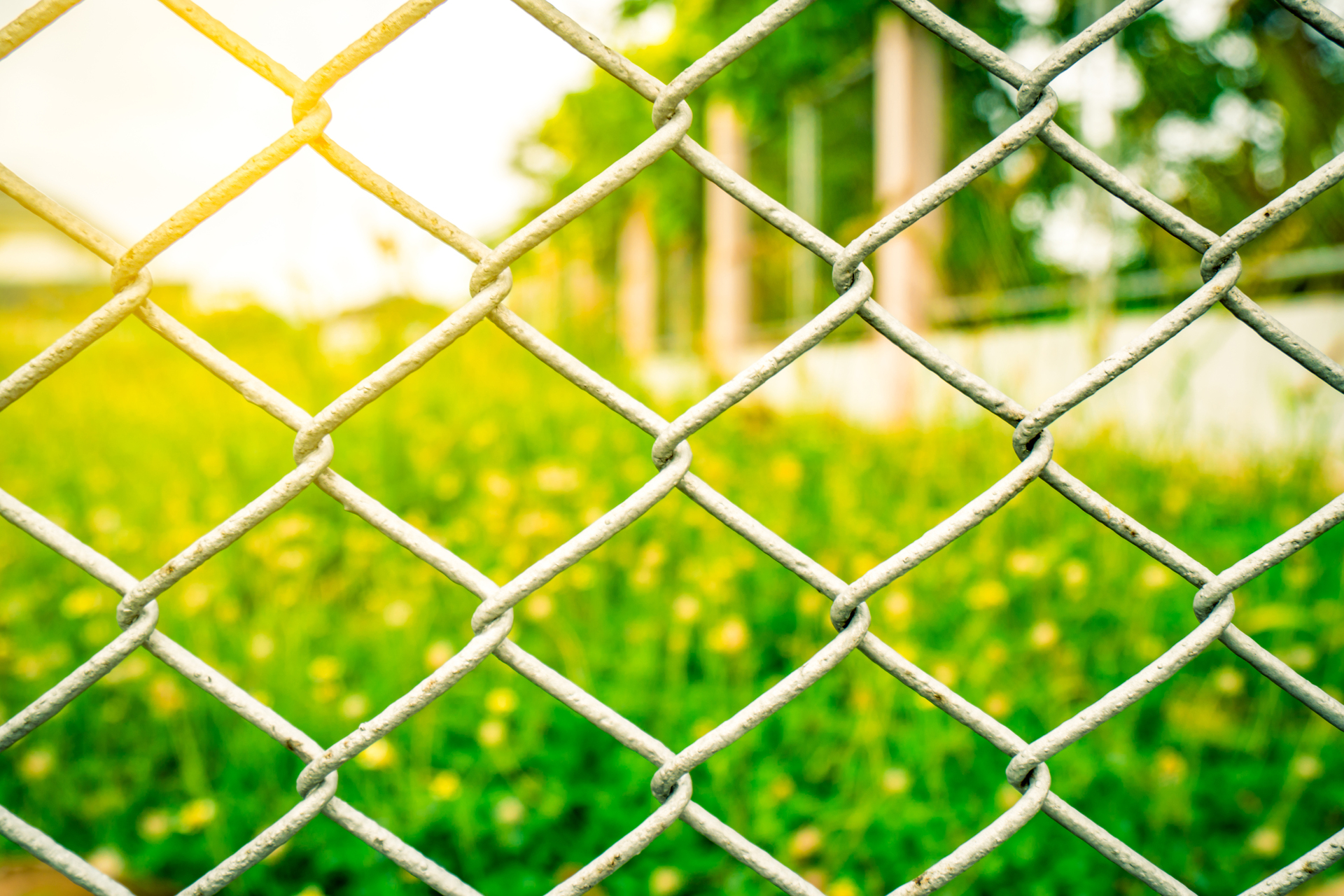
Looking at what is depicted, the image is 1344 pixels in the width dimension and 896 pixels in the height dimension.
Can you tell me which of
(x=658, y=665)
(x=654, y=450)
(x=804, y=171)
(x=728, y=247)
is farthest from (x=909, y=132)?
(x=654, y=450)

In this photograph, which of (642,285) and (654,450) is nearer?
(654,450)

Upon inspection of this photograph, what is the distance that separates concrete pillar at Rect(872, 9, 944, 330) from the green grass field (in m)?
2.07

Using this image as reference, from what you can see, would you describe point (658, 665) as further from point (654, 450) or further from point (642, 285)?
point (642, 285)

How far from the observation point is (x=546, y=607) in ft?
5.31

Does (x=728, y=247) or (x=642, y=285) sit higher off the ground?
(x=642, y=285)

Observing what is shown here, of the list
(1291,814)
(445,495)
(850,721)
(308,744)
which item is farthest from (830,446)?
(308,744)

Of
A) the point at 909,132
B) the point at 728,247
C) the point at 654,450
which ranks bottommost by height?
the point at 654,450

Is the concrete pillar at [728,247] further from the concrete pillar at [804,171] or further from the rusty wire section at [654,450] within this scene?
the rusty wire section at [654,450]

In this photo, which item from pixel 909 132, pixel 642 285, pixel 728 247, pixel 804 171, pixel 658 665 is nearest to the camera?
pixel 658 665

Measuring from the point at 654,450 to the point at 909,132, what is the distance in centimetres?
484

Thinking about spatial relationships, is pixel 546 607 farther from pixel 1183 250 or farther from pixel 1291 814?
pixel 1183 250

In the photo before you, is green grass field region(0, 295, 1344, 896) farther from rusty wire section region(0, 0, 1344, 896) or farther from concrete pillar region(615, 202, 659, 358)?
concrete pillar region(615, 202, 659, 358)

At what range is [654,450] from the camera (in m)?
0.55

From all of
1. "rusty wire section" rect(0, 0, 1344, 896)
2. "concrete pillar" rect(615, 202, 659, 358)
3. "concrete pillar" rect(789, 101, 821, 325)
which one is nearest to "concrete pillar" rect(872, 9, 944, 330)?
"concrete pillar" rect(789, 101, 821, 325)
